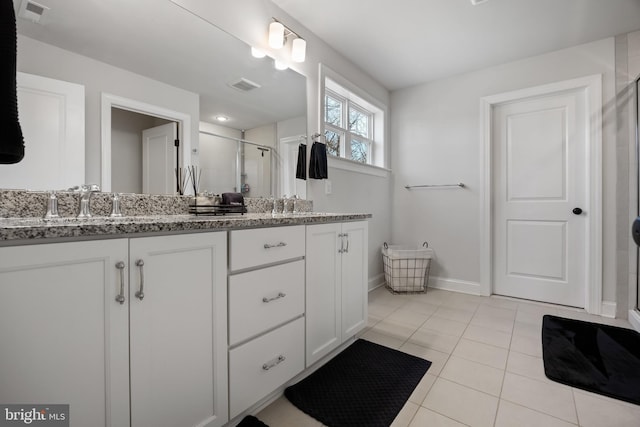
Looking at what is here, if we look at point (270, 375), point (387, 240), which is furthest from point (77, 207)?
point (387, 240)

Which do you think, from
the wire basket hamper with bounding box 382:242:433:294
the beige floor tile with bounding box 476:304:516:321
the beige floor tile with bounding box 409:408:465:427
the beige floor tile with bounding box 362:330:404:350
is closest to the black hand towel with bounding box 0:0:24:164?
the beige floor tile with bounding box 409:408:465:427

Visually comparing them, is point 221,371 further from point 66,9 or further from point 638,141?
point 638,141

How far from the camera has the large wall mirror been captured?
121cm

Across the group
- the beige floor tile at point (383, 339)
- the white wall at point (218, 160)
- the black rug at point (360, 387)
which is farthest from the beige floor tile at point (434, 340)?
the white wall at point (218, 160)

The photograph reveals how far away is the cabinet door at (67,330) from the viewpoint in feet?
2.30

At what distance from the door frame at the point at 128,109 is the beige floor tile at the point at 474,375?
189 cm

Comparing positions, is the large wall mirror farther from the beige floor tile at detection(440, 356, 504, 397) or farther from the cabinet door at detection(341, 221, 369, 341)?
the beige floor tile at detection(440, 356, 504, 397)

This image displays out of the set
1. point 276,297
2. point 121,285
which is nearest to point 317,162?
point 276,297

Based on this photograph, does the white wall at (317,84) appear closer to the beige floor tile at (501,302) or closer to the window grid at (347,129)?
the window grid at (347,129)

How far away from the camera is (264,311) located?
1.31 metres

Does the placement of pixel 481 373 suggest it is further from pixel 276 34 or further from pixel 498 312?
pixel 276 34

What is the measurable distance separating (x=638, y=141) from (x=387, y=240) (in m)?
2.31

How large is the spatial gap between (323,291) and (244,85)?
1.43 m

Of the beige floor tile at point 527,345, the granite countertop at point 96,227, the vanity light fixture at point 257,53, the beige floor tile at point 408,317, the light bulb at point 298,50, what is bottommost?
the beige floor tile at point 527,345
